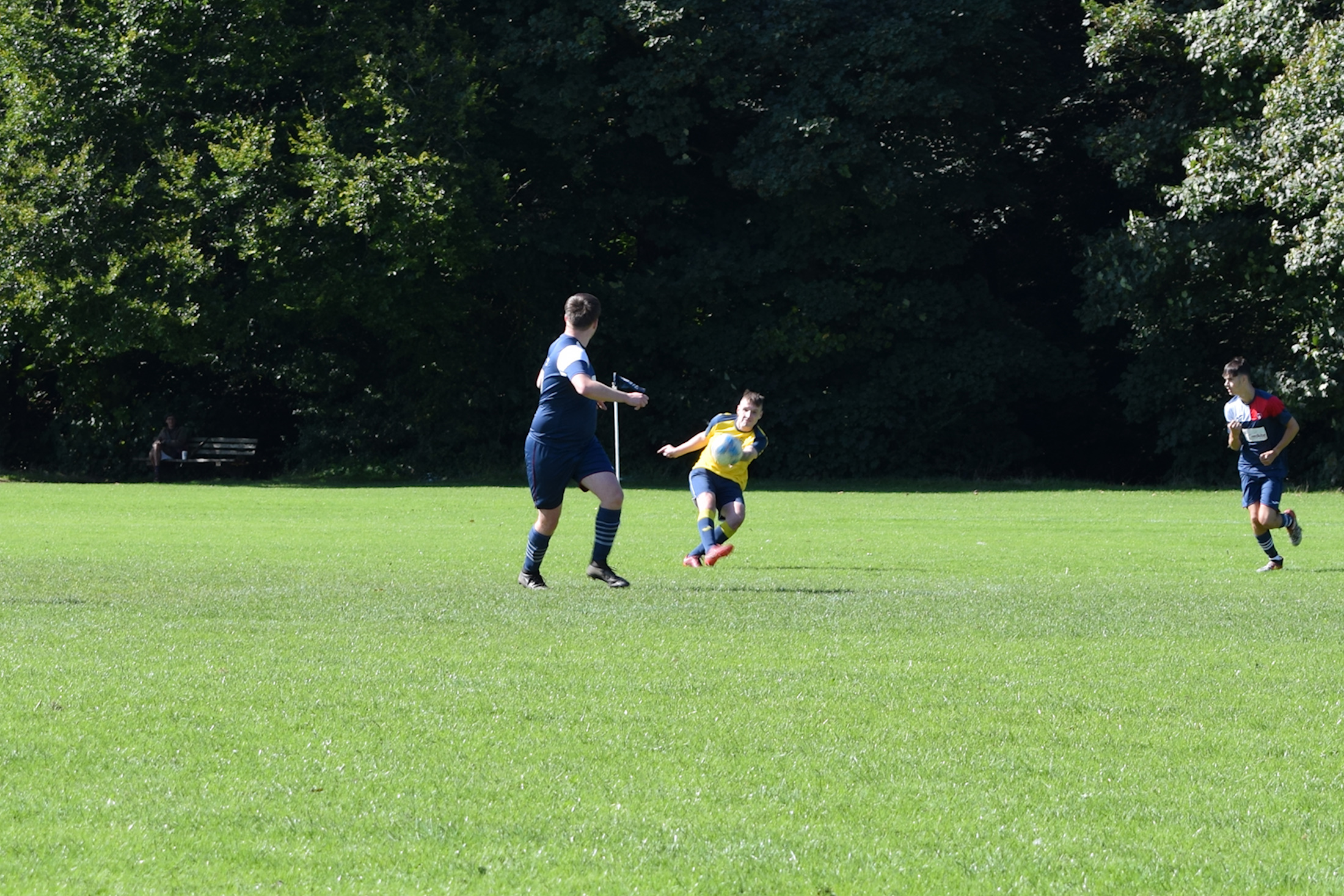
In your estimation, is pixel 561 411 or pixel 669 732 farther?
pixel 561 411

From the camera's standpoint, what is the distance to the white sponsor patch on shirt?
1170 cm

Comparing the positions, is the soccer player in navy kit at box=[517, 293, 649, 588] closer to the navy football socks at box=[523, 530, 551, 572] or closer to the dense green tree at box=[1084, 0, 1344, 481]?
the navy football socks at box=[523, 530, 551, 572]

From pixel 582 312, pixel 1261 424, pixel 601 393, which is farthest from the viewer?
pixel 1261 424

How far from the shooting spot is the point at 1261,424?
47.6 ft

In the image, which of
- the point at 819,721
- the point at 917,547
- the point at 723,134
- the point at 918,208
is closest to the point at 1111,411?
the point at 918,208

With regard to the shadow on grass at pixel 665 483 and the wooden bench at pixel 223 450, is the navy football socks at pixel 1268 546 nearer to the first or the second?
the shadow on grass at pixel 665 483

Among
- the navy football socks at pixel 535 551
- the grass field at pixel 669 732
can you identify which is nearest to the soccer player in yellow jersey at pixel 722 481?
the grass field at pixel 669 732

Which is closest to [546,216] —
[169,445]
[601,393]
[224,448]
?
[224,448]

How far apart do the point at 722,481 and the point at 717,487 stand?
8 centimetres

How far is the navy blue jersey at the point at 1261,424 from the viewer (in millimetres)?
14461

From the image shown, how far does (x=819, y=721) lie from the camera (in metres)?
6.57

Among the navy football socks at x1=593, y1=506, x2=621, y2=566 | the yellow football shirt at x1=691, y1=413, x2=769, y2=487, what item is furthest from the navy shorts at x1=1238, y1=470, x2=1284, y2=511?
the navy football socks at x1=593, y1=506, x2=621, y2=566

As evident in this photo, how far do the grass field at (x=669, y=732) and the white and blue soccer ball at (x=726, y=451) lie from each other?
1.15 metres

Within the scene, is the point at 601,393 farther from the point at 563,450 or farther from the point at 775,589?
the point at 775,589
